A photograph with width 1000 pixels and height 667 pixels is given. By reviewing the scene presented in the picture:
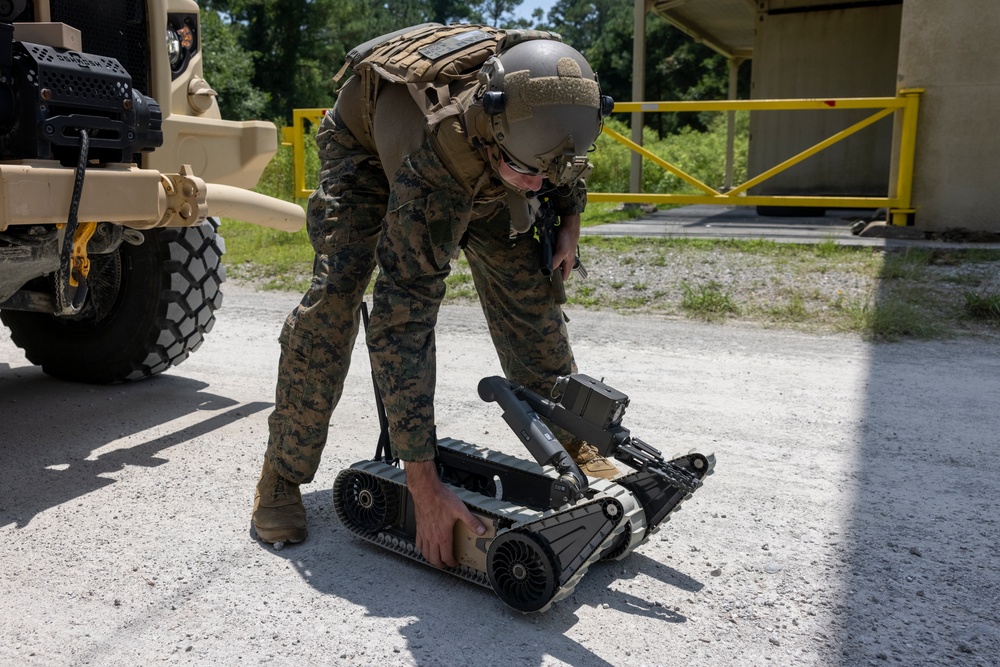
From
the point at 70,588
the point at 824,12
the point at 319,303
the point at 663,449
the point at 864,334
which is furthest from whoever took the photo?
the point at 824,12

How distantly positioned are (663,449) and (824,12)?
11.3 metres

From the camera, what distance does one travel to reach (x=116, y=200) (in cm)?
341

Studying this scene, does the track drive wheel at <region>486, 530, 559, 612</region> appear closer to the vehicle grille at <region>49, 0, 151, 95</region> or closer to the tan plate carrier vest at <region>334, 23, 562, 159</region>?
the tan plate carrier vest at <region>334, 23, 562, 159</region>

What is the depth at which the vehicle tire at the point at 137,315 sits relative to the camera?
185 inches

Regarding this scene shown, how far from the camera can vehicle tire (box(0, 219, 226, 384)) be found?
4.70 metres

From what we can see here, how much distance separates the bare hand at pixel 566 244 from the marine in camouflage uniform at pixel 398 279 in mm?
42

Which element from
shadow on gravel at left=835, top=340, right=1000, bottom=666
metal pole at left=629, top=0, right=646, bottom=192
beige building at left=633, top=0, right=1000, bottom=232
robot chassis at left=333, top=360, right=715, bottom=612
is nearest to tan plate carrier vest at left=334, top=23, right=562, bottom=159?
robot chassis at left=333, top=360, right=715, bottom=612

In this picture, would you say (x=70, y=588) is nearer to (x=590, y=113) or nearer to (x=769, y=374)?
(x=590, y=113)

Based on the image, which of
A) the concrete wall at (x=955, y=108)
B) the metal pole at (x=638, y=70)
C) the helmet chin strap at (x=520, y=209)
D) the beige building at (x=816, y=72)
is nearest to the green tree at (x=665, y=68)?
the beige building at (x=816, y=72)

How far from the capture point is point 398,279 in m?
2.80

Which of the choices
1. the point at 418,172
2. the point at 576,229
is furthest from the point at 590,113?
the point at 576,229

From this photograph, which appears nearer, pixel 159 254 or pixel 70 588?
pixel 70 588

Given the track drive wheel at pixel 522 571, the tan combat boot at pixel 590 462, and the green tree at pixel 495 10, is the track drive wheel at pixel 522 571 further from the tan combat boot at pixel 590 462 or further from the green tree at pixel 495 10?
the green tree at pixel 495 10

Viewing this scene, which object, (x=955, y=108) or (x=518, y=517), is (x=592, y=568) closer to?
(x=518, y=517)
